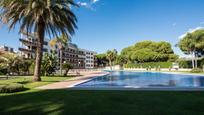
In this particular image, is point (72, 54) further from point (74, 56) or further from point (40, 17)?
point (40, 17)

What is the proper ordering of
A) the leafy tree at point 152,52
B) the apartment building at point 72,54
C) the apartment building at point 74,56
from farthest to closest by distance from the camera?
the apartment building at point 74,56 < the leafy tree at point 152,52 < the apartment building at point 72,54

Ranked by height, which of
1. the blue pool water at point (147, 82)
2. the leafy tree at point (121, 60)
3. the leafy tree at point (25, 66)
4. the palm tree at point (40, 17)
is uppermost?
the palm tree at point (40, 17)

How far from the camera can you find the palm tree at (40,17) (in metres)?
17.4

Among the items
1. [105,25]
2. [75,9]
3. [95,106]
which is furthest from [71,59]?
[95,106]

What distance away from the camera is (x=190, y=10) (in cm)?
3294

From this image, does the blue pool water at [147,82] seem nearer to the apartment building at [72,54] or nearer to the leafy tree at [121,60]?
the apartment building at [72,54]

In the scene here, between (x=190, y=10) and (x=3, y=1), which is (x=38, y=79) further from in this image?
(x=190, y=10)

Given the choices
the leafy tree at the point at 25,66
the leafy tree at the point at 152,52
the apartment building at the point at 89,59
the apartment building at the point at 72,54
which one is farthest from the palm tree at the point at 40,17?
the apartment building at the point at 89,59

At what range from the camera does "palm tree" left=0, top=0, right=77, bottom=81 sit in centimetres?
1744

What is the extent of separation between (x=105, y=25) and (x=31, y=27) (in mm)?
26542

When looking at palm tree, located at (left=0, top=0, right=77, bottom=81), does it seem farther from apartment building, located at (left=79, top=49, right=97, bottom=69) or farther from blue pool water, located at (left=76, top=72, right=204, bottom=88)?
apartment building, located at (left=79, top=49, right=97, bottom=69)

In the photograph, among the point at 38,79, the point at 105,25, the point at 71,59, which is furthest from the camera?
the point at 71,59

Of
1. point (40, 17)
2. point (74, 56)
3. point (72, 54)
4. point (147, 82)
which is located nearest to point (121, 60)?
point (72, 54)

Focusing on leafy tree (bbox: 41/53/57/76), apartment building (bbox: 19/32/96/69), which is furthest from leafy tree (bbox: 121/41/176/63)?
leafy tree (bbox: 41/53/57/76)
